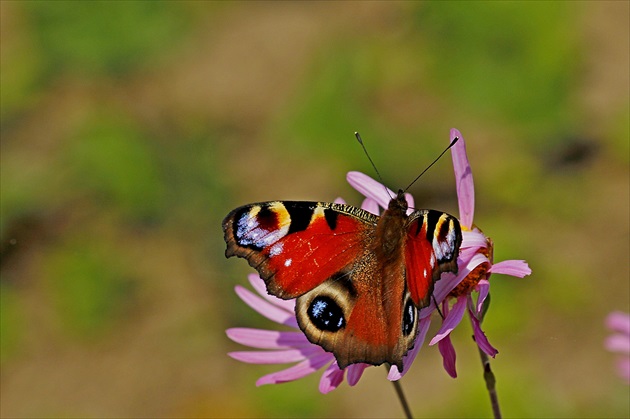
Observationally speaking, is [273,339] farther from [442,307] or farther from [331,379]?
[442,307]

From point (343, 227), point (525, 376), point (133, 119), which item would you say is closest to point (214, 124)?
point (133, 119)

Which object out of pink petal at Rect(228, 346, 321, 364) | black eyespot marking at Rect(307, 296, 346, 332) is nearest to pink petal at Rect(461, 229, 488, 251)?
black eyespot marking at Rect(307, 296, 346, 332)

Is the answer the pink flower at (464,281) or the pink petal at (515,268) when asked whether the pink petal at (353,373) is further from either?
the pink petal at (515,268)

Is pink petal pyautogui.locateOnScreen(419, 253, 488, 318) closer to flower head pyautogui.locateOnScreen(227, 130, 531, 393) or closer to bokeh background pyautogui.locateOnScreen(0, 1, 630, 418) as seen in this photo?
flower head pyautogui.locateOnScreen(227, 130, 531, 393)

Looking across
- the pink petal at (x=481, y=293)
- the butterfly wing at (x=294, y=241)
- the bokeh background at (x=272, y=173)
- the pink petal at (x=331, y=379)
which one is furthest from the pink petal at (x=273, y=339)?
the bokeh background at (x=272, y=173)

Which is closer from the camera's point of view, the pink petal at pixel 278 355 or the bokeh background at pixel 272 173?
the pink petal at pixel 278 355

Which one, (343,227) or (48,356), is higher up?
(343,227)

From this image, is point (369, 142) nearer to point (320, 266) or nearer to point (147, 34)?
point (147, 34)
